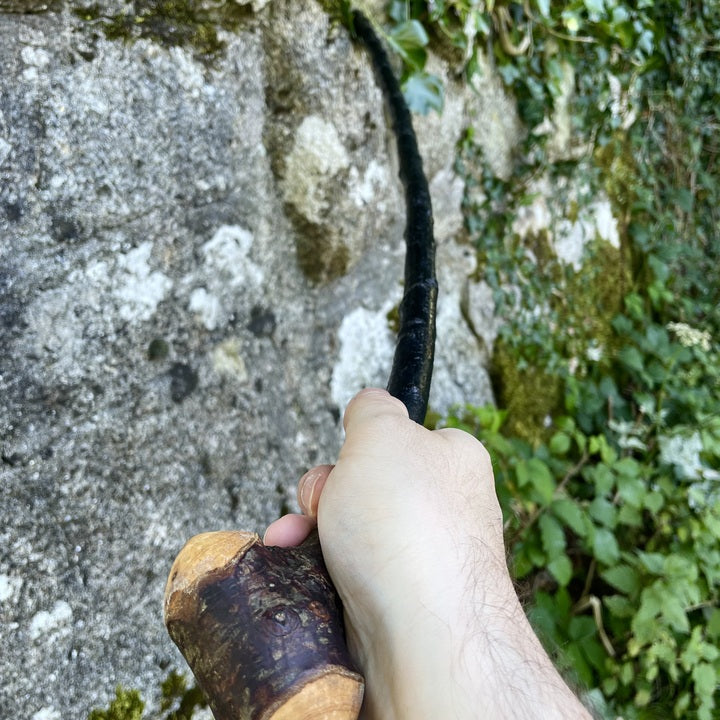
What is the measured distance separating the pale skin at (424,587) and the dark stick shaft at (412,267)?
163 millimetres

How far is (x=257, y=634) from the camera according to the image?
1.86 ft

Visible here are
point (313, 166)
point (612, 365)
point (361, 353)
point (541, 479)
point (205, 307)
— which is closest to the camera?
point (205, 307)

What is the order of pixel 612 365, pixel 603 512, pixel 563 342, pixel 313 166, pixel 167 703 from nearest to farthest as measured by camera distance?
pixel 167 703
pixel 313 166
pixel 603 512
pixel 563 342
pixel 612 365

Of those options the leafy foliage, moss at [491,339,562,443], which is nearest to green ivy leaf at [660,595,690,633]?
the leafy foliage

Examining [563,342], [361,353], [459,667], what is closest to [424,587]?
[459,667]

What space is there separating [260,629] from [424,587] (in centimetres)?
17

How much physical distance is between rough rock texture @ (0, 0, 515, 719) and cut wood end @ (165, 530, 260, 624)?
44 centimetres

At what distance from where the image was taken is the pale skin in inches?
24.0

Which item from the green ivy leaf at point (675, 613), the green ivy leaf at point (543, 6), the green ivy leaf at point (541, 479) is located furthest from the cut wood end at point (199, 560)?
the green ivy leaf at point (543, 6)

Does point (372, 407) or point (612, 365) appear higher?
point (372, 407)

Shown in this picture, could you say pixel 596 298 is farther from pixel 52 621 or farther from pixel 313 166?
pixel 52 621

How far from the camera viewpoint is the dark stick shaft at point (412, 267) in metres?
0.94

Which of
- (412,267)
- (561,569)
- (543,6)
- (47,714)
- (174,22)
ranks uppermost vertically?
(543,6)

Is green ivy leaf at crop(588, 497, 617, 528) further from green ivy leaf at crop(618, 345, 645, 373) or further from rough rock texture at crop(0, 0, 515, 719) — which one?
rough rock texture at crop(0, 0, 515, 719)
